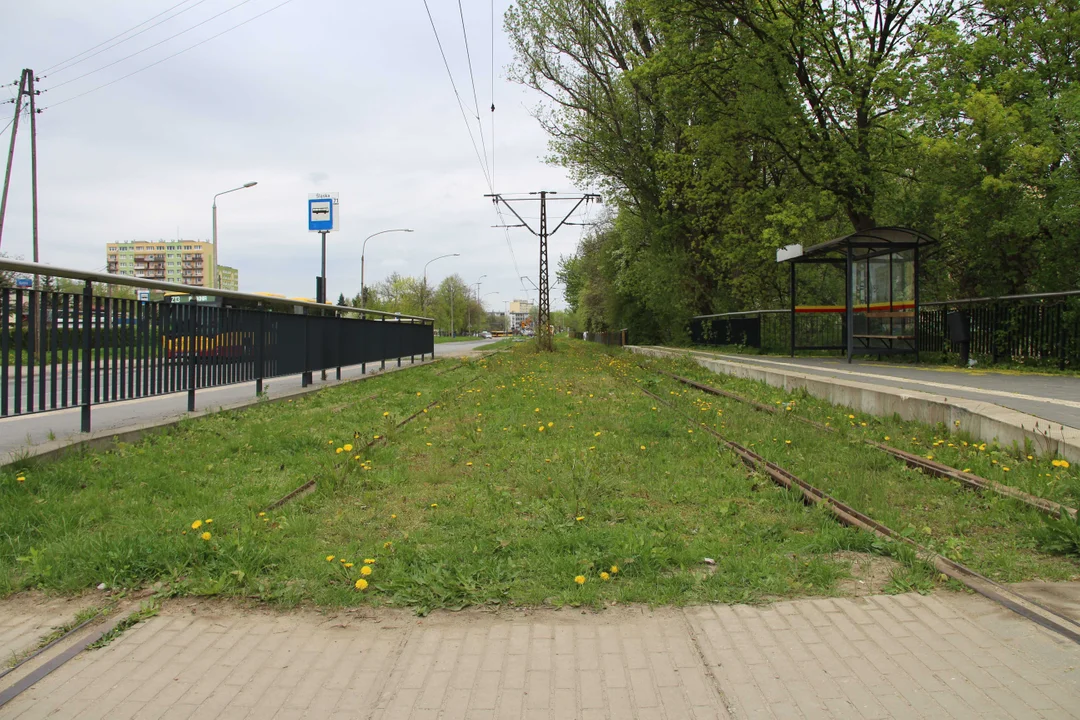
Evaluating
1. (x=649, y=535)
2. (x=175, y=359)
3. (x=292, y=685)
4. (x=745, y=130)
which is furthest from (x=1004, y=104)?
(x=292, y=685)

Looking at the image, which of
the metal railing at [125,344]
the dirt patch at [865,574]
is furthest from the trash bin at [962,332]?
the metal railing at [125,344]

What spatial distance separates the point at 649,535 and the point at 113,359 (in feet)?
17.9

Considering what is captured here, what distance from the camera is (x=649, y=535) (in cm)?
403

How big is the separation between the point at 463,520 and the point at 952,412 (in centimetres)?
573

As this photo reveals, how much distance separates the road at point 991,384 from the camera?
7.30m

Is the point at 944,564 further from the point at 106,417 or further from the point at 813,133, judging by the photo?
the point at 813,133

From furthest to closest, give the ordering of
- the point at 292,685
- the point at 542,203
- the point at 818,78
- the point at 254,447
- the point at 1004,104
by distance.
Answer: the point at 542,203 → the point at 818,78 → the point at 1004,104 → the point at 254,447 → the point at 292,685

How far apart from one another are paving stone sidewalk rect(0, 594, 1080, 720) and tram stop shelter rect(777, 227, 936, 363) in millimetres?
13244

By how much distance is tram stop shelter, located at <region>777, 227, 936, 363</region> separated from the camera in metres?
14.9

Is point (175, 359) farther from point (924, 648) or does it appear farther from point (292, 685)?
point (924, 648)

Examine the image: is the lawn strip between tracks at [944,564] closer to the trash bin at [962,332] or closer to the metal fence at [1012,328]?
the metal fence at [1012,328]

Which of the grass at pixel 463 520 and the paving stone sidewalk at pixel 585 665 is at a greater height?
the grass at pixel 463 520

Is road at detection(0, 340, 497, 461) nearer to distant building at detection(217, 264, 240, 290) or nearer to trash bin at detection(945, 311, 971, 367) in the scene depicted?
trash bin at detection(945, 311, 971, 367)

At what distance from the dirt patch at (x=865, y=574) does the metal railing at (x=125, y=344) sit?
5699 mm
